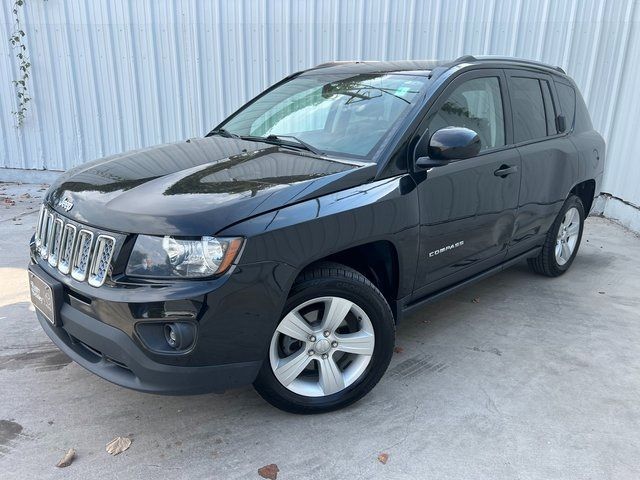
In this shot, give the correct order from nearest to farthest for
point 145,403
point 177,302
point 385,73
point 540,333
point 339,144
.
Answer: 1. point 177,302
2. point 145,403
3. point 339,144
4. point 385,73
5. point 540,333

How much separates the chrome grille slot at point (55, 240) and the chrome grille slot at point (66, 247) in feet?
0.14

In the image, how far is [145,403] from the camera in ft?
9.27

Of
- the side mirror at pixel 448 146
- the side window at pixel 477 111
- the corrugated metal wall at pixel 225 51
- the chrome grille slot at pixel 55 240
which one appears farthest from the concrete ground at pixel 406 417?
the corrugated metal wall at pixel 225 51

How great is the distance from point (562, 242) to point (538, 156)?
1179mm

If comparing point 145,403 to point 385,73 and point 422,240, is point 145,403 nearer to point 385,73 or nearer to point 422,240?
point 422,240

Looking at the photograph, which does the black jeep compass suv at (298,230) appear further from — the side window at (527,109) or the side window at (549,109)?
the side window at (549,109)

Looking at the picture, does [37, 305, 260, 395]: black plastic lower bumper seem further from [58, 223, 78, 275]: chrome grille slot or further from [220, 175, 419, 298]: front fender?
[220, 175, 419, 298]: front fender

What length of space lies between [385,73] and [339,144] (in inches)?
29.5

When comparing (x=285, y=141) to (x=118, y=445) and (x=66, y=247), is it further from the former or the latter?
(x=118, y=445)

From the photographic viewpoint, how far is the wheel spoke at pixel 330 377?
2.64 meters

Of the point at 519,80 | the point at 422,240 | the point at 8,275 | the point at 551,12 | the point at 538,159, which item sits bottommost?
the point at 8,275

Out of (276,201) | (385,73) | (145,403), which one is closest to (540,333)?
(385,73)

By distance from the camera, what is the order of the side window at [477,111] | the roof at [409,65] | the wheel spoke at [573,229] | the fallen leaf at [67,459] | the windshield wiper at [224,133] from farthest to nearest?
the wheel spoke at [573,229]
the windshield wiper at [224,133]
the roof at [409,65]
the side window at [477,111]
the fallen leaf at [67,459]

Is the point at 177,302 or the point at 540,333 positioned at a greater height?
the point at 177,302
